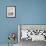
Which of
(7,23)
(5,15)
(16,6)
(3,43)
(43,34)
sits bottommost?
(3,43)

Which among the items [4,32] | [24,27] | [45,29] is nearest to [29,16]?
[24,27]

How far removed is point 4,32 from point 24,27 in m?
0.80

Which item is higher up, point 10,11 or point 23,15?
point 10,11

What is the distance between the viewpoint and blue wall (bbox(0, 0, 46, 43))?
195 inches

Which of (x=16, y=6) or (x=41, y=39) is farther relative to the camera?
(x=16, y=6)

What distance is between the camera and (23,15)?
4.98 metres

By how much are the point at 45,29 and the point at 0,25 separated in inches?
67.0

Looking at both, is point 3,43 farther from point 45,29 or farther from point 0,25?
point 45,29

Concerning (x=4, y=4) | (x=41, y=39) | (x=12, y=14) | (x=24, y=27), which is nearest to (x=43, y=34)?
(x=41, y=39)

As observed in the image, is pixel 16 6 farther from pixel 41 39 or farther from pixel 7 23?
pixel 41 39

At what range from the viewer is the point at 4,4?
5.00 m

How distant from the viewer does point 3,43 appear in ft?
16.1

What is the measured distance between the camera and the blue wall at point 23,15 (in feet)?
16.3

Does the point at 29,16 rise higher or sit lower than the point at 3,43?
higher
